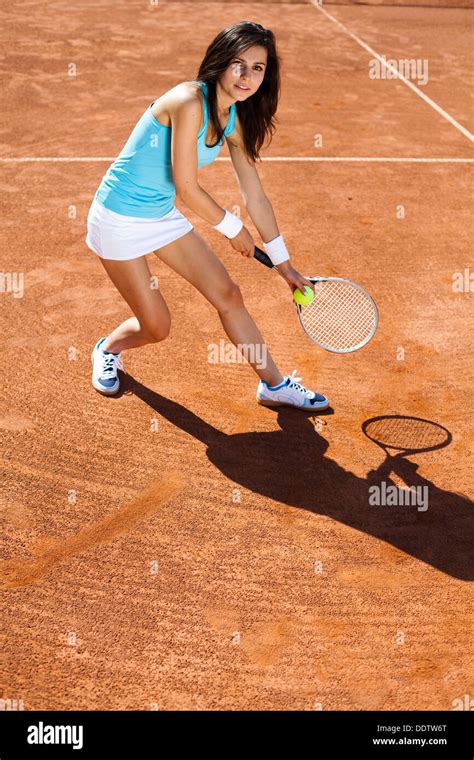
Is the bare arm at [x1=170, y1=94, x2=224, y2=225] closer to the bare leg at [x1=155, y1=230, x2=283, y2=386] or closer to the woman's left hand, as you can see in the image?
the bare leg at [x1=155, y1=230, x2=283, y2=386]

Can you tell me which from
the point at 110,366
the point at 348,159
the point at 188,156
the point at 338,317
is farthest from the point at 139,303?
the point at 348,159

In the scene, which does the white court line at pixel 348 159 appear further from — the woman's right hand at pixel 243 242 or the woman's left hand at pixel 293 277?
the woman's right hand at pixel 243 242

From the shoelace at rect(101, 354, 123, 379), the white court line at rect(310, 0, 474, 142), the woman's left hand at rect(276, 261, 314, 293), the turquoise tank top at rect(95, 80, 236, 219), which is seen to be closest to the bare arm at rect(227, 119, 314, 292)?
the woman's left hand at rect(276, 261, 314, 293)

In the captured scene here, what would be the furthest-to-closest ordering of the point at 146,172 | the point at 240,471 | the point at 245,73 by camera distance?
the point at 240,471 → the point at 146,172 → the point at 245,73

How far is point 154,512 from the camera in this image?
433 cm

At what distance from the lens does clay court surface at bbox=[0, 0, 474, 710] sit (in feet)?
11.7

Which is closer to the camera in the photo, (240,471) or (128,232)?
(128,232)

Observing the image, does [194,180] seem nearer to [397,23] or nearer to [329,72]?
[329,72]

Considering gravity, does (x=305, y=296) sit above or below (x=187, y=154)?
below

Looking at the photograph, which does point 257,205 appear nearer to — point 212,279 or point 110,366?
point 212,279

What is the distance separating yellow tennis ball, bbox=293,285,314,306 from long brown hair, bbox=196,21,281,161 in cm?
72

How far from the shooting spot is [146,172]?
4230 mm

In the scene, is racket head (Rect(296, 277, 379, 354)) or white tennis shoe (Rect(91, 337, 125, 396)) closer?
racket head (Rect(296, 277, 379, 354))
